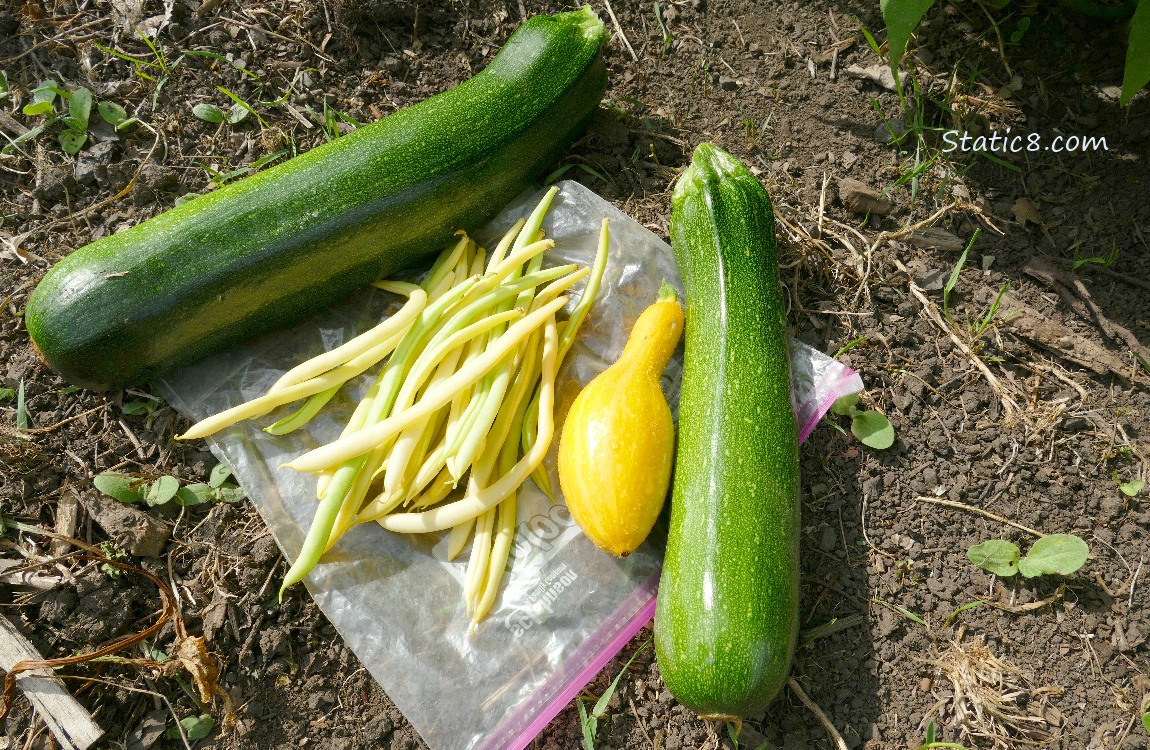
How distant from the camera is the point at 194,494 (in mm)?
2973

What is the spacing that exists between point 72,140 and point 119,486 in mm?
1621

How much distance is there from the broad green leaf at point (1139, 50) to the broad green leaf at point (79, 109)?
13.7ft

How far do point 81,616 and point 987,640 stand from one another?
3270mm

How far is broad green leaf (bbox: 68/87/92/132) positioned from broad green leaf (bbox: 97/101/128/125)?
0.17 ft

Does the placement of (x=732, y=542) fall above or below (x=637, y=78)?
below

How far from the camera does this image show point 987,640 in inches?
112

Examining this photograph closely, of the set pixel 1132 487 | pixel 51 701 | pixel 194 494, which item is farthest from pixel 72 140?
pixel 1132 487

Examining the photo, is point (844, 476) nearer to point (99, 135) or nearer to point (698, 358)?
point (698, 358)

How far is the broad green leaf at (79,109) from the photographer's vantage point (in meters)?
3.43

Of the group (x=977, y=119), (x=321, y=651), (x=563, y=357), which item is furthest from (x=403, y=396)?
(x=977, y=119)

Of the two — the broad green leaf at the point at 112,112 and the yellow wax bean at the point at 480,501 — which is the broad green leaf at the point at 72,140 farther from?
the yellow wax bean at the point at 480,501

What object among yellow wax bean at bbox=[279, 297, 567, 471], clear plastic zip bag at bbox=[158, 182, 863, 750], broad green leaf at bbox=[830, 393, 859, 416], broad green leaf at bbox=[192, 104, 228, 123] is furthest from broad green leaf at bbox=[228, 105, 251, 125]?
broad green leaf at bbox=[830, 393, 859, 416]

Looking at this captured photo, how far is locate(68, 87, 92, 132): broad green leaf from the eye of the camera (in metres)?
3.43

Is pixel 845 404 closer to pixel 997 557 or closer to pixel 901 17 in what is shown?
pixel 997 557
